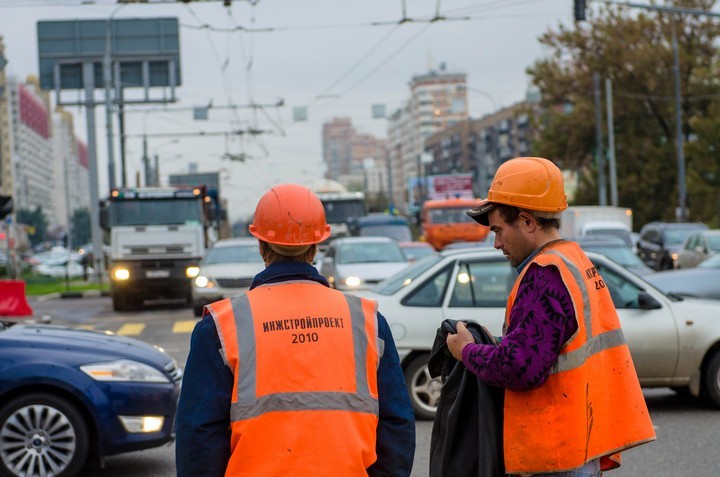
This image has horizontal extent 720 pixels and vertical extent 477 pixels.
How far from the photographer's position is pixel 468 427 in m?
3.73

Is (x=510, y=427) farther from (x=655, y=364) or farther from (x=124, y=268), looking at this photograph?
(x=124, y=268)

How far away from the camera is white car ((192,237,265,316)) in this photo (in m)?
22.8

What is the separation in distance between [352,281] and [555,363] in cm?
1693

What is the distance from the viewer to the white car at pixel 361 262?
2073 centimetres

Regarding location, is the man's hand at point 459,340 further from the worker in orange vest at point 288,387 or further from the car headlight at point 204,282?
the car headlight at point 204,282

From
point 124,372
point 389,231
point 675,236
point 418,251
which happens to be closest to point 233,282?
point 418,251

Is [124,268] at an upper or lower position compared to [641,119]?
lower

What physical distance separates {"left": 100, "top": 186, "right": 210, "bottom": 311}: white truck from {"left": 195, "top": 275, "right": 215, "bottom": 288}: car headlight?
4004mm

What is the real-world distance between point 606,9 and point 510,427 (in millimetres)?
58269

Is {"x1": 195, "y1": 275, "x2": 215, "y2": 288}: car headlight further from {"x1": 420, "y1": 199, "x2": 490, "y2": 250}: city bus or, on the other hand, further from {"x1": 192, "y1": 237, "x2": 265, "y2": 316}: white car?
{"x1": 420, "y1": 199, "x2": 490, "y2": 250}: city bus

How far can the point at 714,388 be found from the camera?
33.9 feet

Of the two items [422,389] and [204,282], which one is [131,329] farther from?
[422,389]

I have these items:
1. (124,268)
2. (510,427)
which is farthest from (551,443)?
(124,268)

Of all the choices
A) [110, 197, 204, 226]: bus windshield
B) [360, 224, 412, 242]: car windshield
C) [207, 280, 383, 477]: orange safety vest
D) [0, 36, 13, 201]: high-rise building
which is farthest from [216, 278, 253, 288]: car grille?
[0, 36, 13, 201]: high-rise building
